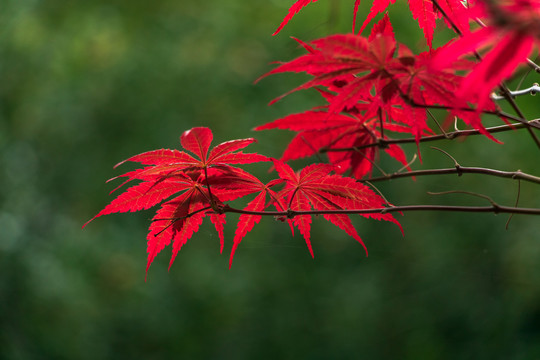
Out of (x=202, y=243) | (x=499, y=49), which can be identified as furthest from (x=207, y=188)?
(x=202, y=243)

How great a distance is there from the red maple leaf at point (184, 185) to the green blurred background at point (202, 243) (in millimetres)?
2451

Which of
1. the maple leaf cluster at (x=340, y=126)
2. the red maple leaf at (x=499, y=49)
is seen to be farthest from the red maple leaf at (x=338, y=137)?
the red maple leaf at (x=499, y=49)

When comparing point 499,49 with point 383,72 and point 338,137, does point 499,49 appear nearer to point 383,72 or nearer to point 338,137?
point 383,72

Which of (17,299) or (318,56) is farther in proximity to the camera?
(17,299)

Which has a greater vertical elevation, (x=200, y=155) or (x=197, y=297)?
(x=200, y=155)

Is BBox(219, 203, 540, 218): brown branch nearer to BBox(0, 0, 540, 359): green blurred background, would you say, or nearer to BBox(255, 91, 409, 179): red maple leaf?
BBox(255, 91, 409, 179): red maple leaf

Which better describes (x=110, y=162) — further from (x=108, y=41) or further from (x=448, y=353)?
(x=448, y=353)

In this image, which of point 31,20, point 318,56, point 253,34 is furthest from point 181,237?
point 31,20

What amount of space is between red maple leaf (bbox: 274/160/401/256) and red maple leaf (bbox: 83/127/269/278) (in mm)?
42

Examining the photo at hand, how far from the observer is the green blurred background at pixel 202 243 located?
2990 millimetres

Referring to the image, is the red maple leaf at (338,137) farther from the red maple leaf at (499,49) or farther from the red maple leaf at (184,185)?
the red maple leaf at (499,49)

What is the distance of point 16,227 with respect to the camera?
10.2 ft

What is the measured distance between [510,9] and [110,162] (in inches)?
119

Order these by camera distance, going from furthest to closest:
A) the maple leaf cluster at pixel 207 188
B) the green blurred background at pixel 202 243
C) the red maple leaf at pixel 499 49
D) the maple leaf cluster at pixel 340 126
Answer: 1. the green blurred background at pixel 202 243
2. the maple leaf cluster at pixel 207 188
3. the maple leaf cluster at pixel 340 126
4. the red maple leaf at pixel 499 49
